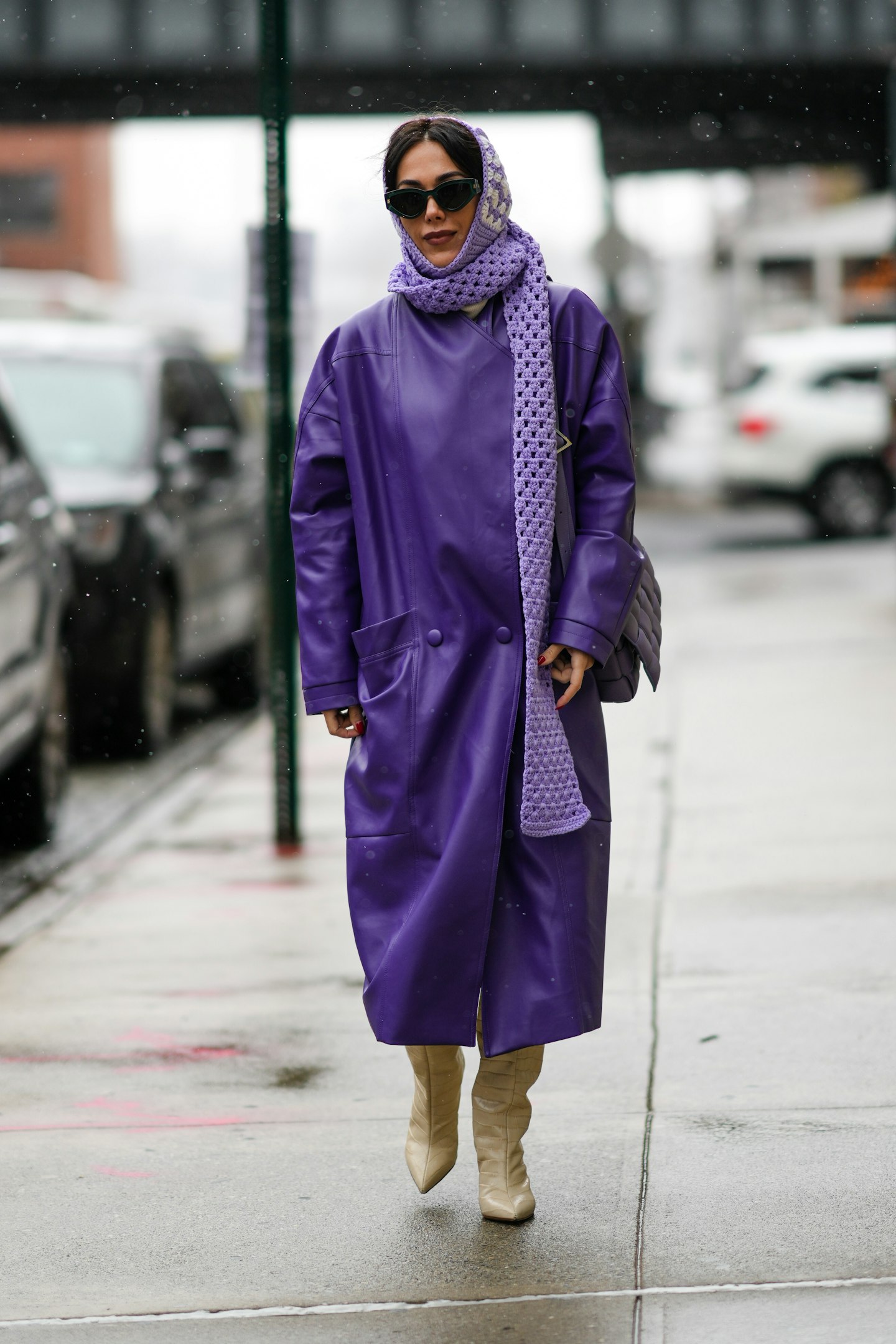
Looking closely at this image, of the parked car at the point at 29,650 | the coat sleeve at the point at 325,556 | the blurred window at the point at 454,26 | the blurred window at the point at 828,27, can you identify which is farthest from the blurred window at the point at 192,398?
the blurred window at the point at 828,27

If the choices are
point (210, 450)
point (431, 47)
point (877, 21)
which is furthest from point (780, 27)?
point (210, 450)

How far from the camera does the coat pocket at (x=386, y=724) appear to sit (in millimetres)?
3656

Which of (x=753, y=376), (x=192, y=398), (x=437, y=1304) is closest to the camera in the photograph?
(x=437, y=1304)

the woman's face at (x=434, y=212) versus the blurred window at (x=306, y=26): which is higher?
the blurred window at (x=306, y=26)

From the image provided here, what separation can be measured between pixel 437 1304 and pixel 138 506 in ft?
19.7

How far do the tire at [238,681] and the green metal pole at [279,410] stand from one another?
4053 mm

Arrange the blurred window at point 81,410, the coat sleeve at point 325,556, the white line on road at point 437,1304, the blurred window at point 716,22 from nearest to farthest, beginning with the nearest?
the white line on road at point 437,1304 < the coat sleeve at point 325,556 < the blurred window at point 81,410 < the blurred window at point 716,22

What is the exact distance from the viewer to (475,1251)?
3.63 m

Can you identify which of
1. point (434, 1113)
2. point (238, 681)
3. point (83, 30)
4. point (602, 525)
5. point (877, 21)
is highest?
point (877, 21)

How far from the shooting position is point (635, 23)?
685 inches

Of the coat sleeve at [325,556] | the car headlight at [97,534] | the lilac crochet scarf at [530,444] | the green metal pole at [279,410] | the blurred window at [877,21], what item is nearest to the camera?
the lilac crochet scarf at [530,444]

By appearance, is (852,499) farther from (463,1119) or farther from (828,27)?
(463,1119)

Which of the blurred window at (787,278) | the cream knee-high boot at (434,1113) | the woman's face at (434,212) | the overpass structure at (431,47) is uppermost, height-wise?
the overpass structure at (431,47)

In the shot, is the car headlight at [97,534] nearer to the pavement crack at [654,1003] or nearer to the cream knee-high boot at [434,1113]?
the pavement crack at [654,1003]
